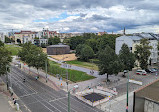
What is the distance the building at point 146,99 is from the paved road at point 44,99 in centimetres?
673

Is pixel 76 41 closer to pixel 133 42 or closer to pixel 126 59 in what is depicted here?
pixel 133 42

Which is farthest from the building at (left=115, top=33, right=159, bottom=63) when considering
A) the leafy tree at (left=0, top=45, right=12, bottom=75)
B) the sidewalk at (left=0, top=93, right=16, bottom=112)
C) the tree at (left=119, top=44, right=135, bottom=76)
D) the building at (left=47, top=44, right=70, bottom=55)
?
the sidewalk at (left=0, top=93, right=16, bottom=112)

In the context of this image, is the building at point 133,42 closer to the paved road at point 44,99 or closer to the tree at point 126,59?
the tree at point 126,59

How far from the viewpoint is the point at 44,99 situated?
27.9 metres

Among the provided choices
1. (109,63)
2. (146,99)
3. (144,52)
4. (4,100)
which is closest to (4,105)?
(4,100)

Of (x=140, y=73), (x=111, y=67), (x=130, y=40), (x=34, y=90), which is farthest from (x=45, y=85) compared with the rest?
(x=130, y=40)

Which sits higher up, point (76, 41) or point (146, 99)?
point (76, 41)

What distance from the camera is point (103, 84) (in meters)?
36.5

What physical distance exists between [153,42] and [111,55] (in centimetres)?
3777

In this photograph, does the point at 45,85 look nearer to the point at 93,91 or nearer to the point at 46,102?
the point at 46,102

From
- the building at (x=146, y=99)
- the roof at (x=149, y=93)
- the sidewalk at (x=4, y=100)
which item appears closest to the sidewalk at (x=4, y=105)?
the sidewalk at (x=4, y=100)

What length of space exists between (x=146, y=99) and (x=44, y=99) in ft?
62.5

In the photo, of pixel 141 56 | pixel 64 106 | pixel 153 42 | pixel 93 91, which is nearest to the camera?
pixel 64 106

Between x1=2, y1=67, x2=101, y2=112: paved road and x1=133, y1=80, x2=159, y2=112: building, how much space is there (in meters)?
6.73
